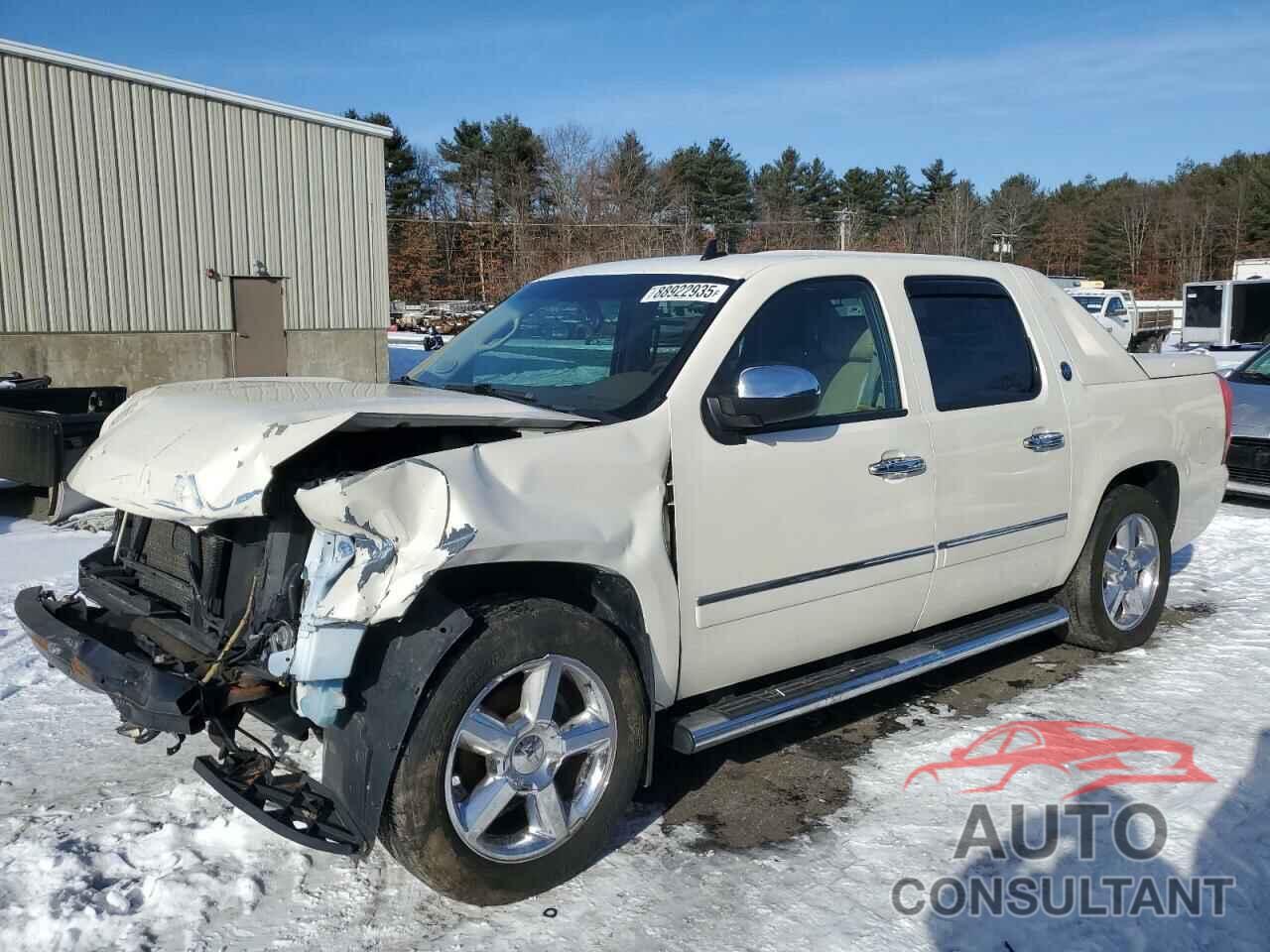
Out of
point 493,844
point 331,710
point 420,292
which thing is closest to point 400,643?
point 331,710

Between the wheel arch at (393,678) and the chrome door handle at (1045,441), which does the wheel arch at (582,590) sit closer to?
the wheel arch at (393,678)

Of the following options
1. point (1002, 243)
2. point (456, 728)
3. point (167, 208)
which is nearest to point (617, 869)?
point (456, 728)

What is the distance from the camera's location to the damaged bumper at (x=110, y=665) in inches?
118

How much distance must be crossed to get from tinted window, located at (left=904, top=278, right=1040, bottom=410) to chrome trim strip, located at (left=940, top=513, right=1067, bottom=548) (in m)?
0.53

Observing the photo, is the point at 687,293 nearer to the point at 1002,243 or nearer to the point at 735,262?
the point at 735,262

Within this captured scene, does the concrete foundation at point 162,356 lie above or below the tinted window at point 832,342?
below

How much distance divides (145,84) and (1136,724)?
17308 mm

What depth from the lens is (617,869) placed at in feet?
11.3

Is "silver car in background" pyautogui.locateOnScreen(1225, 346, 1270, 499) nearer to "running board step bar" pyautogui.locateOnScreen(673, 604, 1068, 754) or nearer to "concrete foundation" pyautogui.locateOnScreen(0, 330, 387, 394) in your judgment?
"running board step bar" pyautogui.locateOnScreen(673, 604, 1068, 754)

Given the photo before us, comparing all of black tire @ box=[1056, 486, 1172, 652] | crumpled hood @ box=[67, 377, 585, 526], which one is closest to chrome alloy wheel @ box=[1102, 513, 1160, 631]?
black tire @ box=[1056, 486, 1172, 652]

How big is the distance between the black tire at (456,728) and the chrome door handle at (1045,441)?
7.41 feet

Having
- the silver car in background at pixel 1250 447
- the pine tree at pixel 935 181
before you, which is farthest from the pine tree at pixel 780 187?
the silver car in background at pixel 1250 447

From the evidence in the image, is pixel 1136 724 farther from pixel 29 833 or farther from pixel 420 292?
pixel 420 292

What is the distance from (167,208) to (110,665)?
53.5 feet
